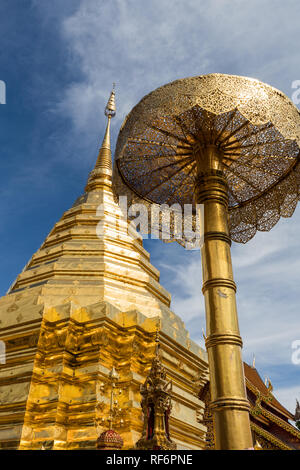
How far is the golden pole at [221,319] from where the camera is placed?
341 centimetres

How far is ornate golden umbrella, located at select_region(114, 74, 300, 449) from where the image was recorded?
367 cm

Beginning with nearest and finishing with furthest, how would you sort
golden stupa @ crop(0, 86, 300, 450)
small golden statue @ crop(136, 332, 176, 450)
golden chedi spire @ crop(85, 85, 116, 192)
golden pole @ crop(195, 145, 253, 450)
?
golden pole @ crop(195, 145, 253, 450)
small golden statue @ crop(136, 332, 176, 450)
golden stupa @ crop(0, 86, 300, 450)
golden chedi spire @ crop(85, 85, 116, 192)

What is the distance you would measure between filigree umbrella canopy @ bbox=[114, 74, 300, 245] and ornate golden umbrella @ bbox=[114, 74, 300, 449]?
0.01 metres

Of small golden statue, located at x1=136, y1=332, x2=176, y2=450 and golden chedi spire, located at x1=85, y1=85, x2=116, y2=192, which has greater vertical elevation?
golden chedi spire, located at x1=85, y1=85, x2=116, y2=192

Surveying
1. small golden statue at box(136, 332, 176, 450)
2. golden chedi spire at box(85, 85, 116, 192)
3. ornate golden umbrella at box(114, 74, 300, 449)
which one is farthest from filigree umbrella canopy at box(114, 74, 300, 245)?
golden chedi spire at box(85, 85, 116, 192)

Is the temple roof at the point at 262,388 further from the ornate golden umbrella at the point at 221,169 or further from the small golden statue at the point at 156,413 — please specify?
the ornate golden umbrella at the point at 221,169

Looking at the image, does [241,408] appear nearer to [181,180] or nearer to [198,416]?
[181,180]

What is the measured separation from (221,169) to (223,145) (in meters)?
0.40

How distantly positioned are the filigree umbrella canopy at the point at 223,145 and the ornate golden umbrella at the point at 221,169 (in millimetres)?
13

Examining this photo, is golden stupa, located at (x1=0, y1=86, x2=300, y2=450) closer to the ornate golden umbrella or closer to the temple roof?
the ornate golden umbrella

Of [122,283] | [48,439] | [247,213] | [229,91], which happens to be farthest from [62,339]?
[229,91]

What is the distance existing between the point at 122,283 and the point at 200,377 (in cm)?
302

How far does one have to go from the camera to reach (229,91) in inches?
181

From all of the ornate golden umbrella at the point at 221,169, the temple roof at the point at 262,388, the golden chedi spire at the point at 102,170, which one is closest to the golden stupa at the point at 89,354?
the ornate golden umbrella at the point at 221,169
